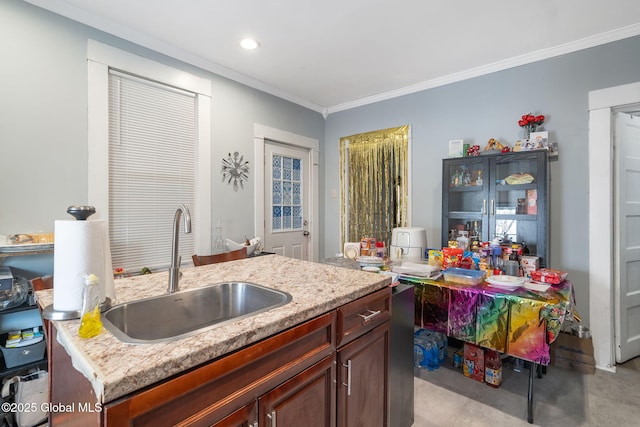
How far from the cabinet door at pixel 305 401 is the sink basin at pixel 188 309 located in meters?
0.25

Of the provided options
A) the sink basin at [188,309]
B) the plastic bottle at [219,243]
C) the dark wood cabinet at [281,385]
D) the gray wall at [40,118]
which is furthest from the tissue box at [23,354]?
the plastic bottle at [219,243]

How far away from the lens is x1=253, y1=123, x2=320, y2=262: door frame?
11.3 ft

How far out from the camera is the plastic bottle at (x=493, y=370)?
2.16 m

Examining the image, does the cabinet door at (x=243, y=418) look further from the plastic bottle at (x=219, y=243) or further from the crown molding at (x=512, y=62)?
the crown molding at (x=512, y=62)

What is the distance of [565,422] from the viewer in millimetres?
1807

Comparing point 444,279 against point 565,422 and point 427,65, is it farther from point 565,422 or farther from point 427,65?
point 427,65

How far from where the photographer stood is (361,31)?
8.04ft

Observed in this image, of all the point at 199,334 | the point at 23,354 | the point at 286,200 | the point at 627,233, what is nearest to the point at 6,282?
the point at 23,354

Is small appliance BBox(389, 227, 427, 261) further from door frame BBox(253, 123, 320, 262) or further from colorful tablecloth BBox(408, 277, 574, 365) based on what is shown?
door frame BBox(253, 123, 320, 262)

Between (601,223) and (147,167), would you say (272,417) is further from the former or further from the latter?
(601,223)

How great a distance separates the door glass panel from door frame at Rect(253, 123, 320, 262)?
0.18 m

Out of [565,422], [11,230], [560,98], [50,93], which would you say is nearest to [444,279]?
[565,422]

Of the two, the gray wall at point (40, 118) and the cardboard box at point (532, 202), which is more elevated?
the gray wall at point (40, 118)

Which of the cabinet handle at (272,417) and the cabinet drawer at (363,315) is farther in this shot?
the cabinet drawer at (363,315)
